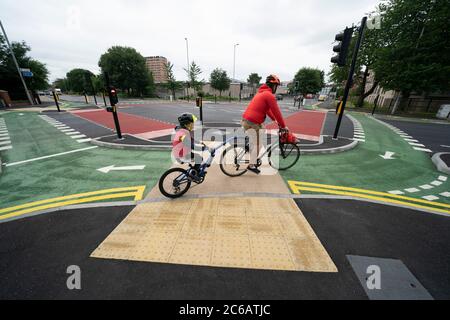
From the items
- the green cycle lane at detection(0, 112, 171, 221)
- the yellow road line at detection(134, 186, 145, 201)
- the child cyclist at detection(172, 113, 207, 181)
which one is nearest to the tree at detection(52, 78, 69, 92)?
the green cycle lane at detection(0, 112, 171, 221)

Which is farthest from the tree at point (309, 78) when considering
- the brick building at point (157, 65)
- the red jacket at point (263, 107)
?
the brick building at point (157, 65)

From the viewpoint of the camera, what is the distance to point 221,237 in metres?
2.91

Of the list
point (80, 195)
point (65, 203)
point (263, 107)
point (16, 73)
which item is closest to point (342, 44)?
point (263, 107)

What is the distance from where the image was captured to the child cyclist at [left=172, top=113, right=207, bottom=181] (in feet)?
11.6

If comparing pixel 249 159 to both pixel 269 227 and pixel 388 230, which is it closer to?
pixel 269 227

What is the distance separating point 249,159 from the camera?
4980 millimetres

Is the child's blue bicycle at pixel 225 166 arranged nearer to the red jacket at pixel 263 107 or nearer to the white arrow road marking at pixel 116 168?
the red jacket at pixel 263 107

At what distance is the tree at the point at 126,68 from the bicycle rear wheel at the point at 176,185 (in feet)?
180

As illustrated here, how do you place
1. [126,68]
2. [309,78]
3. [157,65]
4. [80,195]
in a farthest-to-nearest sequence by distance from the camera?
[157,65], [309,78], [126,68], [80,195]

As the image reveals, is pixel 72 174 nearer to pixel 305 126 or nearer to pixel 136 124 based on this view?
pixel 136 124

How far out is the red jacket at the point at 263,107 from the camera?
411 centimetres

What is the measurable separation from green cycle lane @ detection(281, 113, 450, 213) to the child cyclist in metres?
2.46

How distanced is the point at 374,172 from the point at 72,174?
9.21m
